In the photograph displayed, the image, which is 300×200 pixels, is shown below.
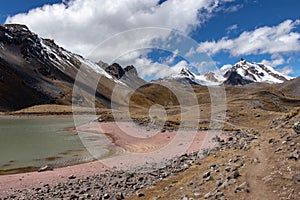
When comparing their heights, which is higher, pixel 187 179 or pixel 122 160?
pixel 187 179

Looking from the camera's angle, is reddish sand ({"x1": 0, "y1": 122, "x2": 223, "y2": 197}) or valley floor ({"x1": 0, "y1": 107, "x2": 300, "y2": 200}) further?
reddish sand ({"x1": 0, "y1": 122, "x2": 223, "y2": 197})

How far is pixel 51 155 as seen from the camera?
168ft

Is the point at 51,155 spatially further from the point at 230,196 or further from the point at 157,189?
the point at 230,196

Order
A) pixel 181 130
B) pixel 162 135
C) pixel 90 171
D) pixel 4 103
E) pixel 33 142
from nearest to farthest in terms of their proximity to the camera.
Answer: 1. pixel 90 171
2. pixel 33 142
3. pixel 162 135
4. pixel 181 130
5. pixel 4 103

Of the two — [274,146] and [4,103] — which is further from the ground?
[4,103]

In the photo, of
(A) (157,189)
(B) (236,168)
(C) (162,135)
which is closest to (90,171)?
(A) (157,189)

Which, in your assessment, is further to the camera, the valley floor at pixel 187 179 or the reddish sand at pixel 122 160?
the reddish sand at pixel 122 160

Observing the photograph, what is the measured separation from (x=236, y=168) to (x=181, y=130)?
5729 centimetres

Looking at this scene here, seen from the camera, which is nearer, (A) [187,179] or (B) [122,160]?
(A) [187,179]

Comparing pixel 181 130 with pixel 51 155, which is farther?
pixel 181 130

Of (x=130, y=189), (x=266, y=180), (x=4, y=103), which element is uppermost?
(x=4, y=103)

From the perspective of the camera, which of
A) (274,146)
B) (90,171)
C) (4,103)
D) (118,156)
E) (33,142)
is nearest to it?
(274,146)

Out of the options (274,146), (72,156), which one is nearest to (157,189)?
(274,146)

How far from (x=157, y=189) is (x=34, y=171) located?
20.9 meters
